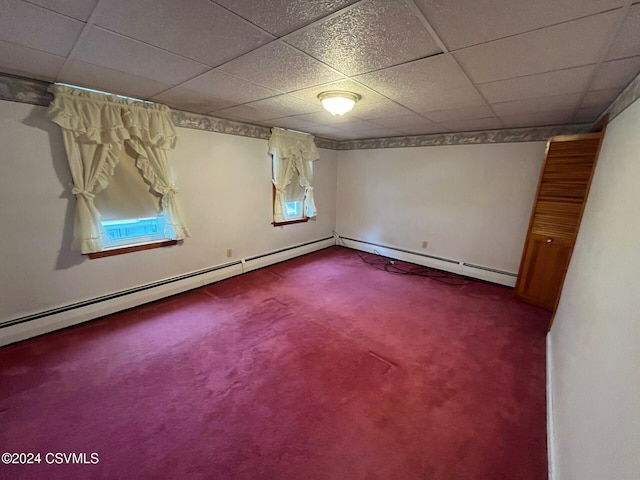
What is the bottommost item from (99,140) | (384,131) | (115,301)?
(115,301)

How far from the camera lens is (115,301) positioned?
2.76 metres

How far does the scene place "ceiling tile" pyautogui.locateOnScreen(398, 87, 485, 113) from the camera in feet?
6.63

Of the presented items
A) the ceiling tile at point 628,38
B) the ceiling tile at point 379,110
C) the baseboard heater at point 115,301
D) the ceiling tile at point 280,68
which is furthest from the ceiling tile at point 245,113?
the ceiling tile at point 628,38

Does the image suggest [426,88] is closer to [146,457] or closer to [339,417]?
[339,417]

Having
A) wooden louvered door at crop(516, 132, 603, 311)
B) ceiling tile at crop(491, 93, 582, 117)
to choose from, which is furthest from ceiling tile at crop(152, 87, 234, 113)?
wooden louvered door at crop(516, 132, 603, 311)

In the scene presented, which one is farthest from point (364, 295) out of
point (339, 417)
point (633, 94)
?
point (633, 94)

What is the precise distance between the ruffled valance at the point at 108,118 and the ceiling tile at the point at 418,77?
215cm

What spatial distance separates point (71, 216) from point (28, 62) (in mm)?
1269

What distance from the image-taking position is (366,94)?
6.97 ft

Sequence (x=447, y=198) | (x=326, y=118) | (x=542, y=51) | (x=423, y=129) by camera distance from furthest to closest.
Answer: (x=447, y=198) < (x=423, y=129) < (x=326, y=118) < (x=542, y=51)

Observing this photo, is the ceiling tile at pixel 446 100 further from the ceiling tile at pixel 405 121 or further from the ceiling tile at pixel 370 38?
the ceiling tile at pixel 370 38

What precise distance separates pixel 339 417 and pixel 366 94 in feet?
7.96

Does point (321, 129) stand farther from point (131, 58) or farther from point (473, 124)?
point (131, 58)

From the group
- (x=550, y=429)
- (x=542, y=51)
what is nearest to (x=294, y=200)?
(x=542, y=51)
